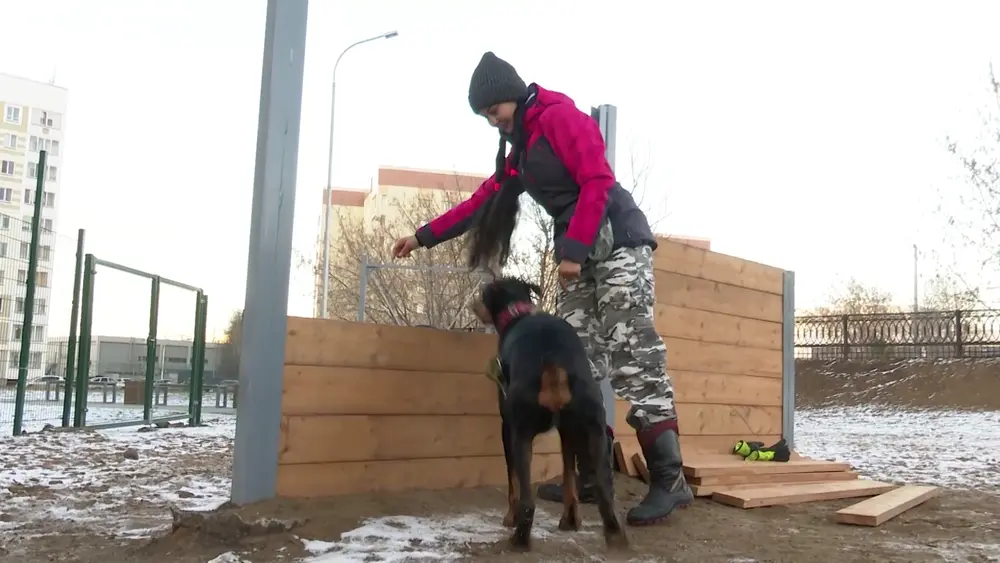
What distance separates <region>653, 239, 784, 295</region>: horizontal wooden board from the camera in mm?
4211

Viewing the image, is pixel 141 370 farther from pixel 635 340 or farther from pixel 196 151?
pixel 635 340

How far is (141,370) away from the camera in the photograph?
866 cm

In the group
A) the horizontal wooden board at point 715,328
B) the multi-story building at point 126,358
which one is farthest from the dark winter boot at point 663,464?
the multi-story building at point 126,358

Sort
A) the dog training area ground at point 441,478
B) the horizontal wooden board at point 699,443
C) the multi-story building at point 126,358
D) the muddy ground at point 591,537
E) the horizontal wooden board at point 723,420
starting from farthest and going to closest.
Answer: the multi-story building at point 126,358, the horizontal wooden board at point 723,420, the horizontal wooden board at point 699,443, the dog training area ground at point 441,478, the muddy ground at point 591,537

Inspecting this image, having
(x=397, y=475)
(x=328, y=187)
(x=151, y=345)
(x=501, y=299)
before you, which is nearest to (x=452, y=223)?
(x=501, y=299)

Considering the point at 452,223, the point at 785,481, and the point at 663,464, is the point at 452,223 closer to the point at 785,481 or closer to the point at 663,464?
the point at 663,464

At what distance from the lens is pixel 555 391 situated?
2316 millimetres

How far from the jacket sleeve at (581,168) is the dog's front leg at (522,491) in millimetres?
720

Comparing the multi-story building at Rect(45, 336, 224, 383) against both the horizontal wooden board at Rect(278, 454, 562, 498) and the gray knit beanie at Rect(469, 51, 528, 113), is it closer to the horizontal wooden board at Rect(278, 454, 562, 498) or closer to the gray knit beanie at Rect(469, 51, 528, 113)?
the horizontal wooden board at Rect(278, 454, 562, 498)

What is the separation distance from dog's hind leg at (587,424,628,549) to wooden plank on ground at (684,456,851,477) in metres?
1.29

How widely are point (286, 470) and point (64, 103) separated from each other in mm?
62337

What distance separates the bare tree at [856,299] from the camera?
26.4 m

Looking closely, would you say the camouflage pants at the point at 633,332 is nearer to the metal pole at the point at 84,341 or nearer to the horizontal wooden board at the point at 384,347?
the horizontal wooden board at the point at 384,347

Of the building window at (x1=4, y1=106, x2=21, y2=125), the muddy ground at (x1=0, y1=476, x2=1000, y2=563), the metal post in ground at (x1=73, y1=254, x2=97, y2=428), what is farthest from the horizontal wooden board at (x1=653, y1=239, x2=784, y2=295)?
the building window at (x1=4, y1=106, x2=21, y2=125)
